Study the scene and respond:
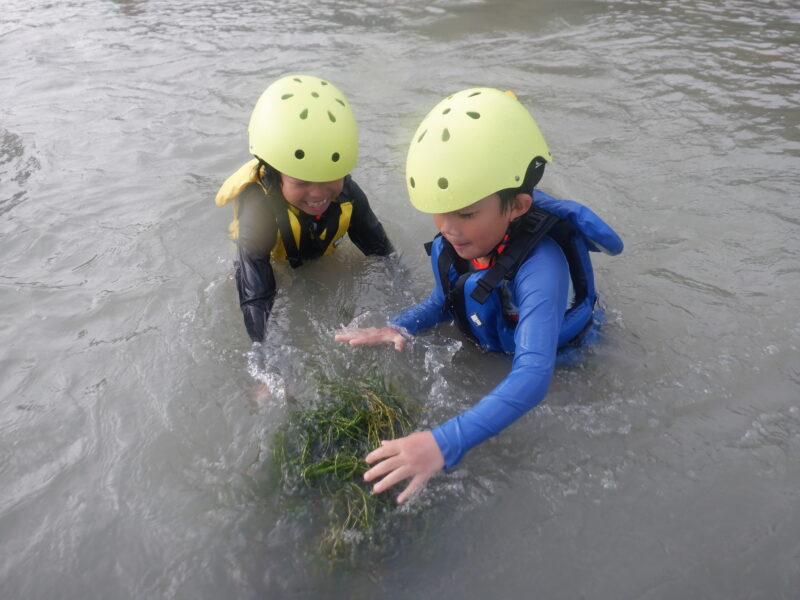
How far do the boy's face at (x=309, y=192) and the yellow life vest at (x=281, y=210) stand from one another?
0.37 ft

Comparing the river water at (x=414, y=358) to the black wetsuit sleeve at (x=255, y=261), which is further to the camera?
the black wetsuit sleeve at (x=255, y=261)

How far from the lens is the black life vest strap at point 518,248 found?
292 cm

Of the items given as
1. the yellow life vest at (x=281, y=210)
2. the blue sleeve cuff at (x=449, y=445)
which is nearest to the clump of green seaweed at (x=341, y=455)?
the blue sleeve cuff at (x=449, y=445)

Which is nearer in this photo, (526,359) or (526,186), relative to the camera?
(526,359)

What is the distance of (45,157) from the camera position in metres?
6.70

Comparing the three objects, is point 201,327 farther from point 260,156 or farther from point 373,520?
point 373,520

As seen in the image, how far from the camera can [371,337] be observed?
368 centimetres

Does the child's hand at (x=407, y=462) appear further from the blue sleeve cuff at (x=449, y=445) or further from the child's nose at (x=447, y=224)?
the child's nose at (x=447, y=224)

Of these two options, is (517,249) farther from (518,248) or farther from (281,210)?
(281,210)

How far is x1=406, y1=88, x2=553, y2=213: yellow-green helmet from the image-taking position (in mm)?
2639

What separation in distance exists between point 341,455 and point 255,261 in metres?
1.69

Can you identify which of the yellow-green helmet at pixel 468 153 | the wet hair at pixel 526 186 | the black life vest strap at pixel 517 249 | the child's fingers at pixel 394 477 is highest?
the yellow-green helmet at pixel 468 153

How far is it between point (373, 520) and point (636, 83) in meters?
7.07

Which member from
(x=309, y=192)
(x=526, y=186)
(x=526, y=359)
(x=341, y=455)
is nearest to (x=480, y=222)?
(x=526, y=186)
